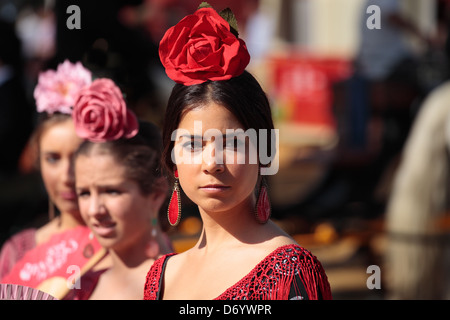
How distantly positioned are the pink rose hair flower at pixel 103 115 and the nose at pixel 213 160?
18.0 inches

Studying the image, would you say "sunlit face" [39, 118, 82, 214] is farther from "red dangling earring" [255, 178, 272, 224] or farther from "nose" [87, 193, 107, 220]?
"red dangling earring" [255, 178, 272, 224]

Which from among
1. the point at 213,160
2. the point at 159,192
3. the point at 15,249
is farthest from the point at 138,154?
the point at 15,249

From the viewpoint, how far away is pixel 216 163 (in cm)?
145

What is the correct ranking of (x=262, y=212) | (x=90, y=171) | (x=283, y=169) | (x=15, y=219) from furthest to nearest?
1. (x=283, y=169)
2. (x=15, y=219)
3. (x=90, y=171)
4. (x=262, y=212)

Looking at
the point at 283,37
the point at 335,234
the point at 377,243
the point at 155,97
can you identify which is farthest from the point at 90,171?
the point at 283,37

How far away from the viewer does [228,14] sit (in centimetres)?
153

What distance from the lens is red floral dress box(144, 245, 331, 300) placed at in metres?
1.40

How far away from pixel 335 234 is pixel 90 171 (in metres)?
3.26

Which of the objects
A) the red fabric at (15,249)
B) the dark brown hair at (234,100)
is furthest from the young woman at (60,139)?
the dark brown hair at (234,100)

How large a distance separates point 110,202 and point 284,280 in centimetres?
59

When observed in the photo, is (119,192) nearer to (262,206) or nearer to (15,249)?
(262,206)

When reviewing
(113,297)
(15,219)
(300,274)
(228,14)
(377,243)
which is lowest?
(377,243)

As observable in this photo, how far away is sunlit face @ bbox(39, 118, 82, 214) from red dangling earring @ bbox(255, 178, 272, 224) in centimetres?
75
